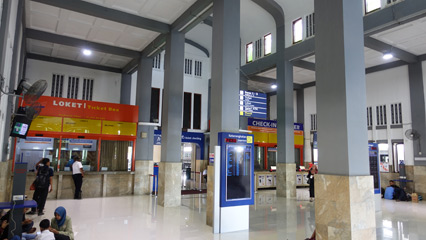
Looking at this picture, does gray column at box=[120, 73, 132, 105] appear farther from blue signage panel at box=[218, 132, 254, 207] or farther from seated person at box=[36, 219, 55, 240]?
seated person at box=[36, 219, 55, 240]

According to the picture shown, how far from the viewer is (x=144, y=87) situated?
11.5 m

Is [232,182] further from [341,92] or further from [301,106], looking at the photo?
[301,106]

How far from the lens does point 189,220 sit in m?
6.87

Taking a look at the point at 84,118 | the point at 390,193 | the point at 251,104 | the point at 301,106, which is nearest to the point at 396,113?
the point at 390,193

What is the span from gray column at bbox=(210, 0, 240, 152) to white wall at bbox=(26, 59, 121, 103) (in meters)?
8.03

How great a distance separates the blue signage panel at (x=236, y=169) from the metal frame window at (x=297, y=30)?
21.0ft

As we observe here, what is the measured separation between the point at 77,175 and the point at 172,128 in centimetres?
360

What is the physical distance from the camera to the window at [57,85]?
12.5 meters

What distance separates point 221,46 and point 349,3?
121 inches

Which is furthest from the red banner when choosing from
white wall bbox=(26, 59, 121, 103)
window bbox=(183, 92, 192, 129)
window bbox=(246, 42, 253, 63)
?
window bbox=(246, 42, 253, 63)

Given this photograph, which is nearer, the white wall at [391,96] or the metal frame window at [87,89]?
the white wall at [391,96]

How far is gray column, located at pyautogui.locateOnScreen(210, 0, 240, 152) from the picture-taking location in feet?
21.5

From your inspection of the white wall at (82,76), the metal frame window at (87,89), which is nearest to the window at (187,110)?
the white wall at (82,76)

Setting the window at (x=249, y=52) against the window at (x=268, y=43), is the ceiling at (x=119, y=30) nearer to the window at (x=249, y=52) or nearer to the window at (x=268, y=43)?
the window at (x=268, y=43)
